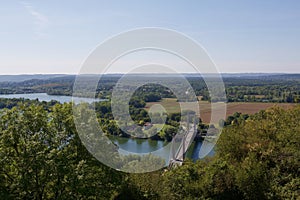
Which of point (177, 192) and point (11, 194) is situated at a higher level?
point (11, 194)

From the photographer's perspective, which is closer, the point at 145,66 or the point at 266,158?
the point at 145,66

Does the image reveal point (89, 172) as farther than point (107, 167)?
No

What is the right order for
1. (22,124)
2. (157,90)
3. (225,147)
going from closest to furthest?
(22,124), (157,90), (225,147)

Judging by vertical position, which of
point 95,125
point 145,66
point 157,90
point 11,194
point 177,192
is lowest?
point 177,192

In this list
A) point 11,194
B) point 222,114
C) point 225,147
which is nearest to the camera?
point 11,194

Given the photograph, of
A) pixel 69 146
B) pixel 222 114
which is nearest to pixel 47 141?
pixel 69 146

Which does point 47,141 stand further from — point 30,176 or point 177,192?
point 177,192

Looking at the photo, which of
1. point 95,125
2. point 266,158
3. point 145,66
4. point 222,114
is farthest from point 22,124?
point 266,158
